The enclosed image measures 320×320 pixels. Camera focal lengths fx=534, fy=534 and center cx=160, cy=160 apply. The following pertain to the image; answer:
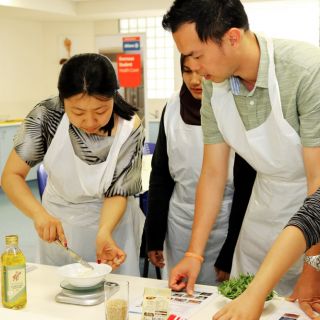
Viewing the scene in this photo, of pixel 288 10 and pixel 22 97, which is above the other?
pixel 288 10

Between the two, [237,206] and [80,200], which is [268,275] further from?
[80,200]

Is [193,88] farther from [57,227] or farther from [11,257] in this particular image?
[11,257]

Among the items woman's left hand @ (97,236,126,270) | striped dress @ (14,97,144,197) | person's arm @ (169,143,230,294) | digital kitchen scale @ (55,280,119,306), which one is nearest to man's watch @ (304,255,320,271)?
person's arm @ (169,143,230,294)

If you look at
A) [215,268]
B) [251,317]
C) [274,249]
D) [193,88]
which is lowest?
[215,268]

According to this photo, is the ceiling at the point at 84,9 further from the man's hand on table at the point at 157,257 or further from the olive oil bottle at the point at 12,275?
the olive oil bottle at the point at 12,275

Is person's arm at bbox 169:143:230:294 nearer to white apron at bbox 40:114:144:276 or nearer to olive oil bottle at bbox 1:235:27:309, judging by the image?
white apron at bbox 40:114:144:276

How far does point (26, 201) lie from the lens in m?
1.80

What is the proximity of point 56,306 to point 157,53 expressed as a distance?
23.6ft

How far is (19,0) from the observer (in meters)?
6.86

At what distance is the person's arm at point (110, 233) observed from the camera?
171 cm

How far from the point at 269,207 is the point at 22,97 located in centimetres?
729

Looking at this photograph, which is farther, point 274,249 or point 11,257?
point 11,257

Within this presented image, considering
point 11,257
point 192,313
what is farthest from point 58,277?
point 192,313

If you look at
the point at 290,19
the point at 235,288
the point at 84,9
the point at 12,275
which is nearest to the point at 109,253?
the point at 12,275
